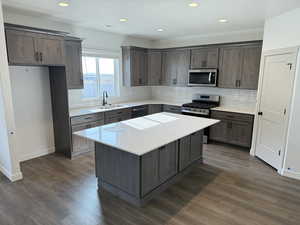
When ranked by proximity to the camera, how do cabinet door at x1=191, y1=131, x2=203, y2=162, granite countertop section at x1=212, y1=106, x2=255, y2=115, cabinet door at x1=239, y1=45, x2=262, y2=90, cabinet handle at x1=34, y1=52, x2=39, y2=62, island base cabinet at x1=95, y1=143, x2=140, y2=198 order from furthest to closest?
granite countertop section at x1=212, y1=106, x2=255, y2=115 → cabinet door at x1=239, y1=45, x2=262, y2=90 → cabinet door at x1=191, y1=131, x2=203, y2=162 → cabinet handle at x1=34, y1=52, x2=39, y2=62 → island base cabinet at x1=95, y1=143, x2=140, y2=198

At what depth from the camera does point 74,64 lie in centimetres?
423

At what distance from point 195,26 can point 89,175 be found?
12.4 ft

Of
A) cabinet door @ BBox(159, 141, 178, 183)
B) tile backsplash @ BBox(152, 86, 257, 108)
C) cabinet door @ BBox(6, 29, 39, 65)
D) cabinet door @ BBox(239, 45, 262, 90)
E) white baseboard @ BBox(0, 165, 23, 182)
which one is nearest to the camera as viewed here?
Result: cabinet door @ BBox(159, 141, 178, 183)

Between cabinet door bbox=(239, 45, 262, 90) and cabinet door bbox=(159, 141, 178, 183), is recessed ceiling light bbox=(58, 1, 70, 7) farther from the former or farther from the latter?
cabinet door bbox=(239, 45, 262, 90)

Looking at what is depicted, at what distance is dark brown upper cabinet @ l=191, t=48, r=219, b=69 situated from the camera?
5.05 meters

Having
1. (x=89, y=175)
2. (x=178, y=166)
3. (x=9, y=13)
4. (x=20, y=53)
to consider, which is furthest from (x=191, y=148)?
(x=9, y=13)

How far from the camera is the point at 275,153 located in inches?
148

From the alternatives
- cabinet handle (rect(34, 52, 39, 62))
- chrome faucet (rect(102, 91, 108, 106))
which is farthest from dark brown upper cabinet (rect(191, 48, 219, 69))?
cabinet handle (rect(34, 52, 39, 62))

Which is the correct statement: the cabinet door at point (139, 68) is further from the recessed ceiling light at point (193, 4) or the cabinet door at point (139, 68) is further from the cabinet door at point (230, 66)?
the recessed ceiling light at point (193, 4)

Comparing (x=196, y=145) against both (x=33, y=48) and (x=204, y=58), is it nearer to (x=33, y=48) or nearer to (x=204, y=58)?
(x=204, y=58)

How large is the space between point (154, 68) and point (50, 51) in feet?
10.2

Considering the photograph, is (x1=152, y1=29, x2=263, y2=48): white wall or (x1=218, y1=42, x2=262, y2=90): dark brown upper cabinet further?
(x1=152, y1=29, x2=263, y2=48): white wall

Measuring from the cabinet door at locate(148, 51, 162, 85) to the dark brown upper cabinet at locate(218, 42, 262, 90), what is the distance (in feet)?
5.90

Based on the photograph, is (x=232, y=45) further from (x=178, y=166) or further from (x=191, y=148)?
(x=178, y=166)
